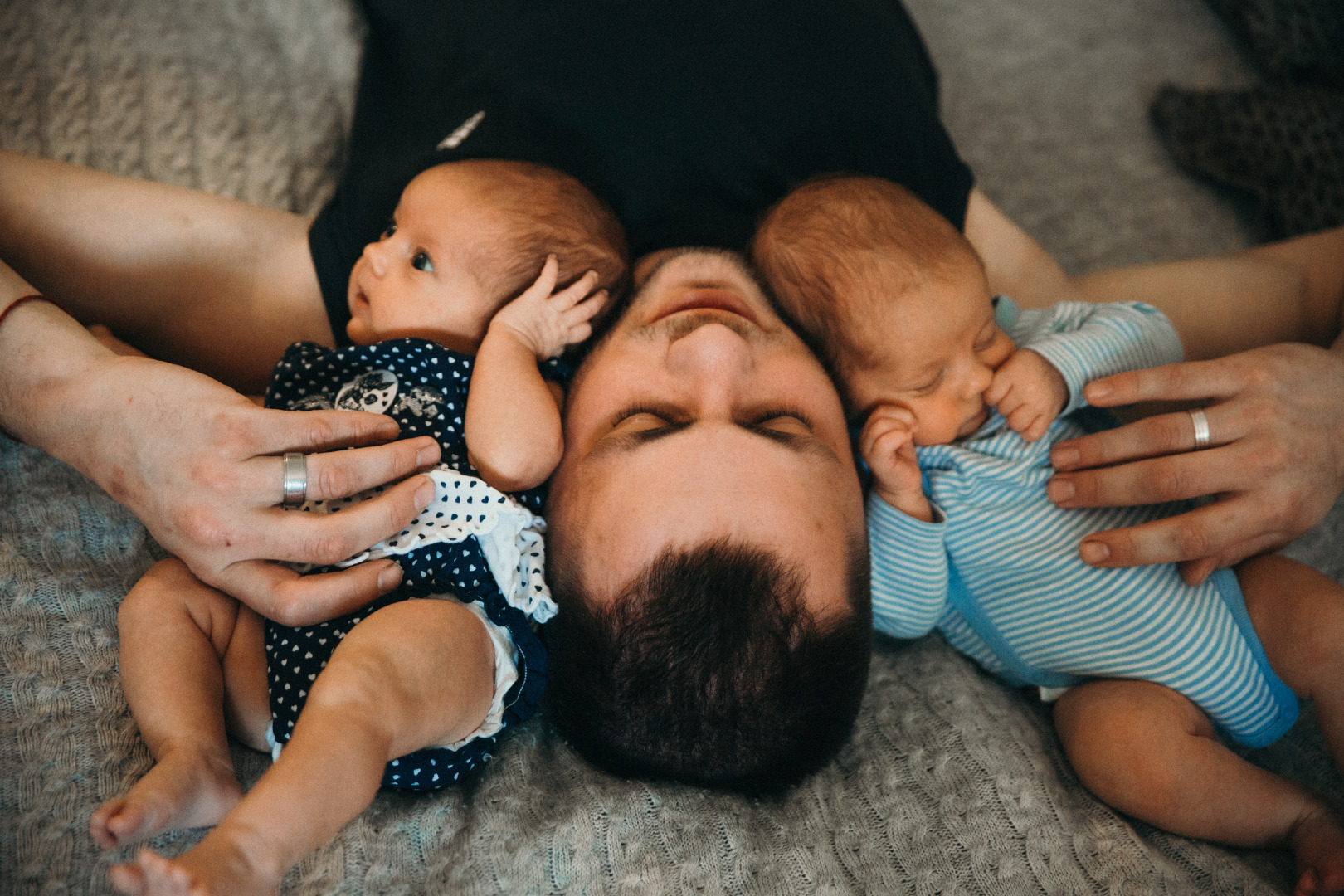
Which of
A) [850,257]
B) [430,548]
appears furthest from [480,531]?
[850,257]

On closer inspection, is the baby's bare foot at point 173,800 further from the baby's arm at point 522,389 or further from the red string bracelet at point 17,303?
the red string bracelet at point 17,303

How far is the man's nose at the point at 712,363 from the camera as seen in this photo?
3.33 ft

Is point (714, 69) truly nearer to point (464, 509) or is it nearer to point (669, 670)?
point (464, 509)

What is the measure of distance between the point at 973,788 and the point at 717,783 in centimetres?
32

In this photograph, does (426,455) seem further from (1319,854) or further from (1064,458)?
(1319,854)

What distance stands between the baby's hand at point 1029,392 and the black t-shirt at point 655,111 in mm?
421

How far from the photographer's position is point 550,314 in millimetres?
1143

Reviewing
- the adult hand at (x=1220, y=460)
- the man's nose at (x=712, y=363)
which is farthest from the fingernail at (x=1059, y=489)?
the man's nose at (x=712, y=363)

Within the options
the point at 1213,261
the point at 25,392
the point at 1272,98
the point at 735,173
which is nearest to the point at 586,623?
the point at 25,392

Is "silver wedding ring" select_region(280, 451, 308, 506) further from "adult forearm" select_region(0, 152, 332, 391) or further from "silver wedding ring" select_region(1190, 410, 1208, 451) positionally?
"silver wedding ring" select_region(1190, 410, 1208, 451)

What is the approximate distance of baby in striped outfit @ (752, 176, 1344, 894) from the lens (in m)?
1.05

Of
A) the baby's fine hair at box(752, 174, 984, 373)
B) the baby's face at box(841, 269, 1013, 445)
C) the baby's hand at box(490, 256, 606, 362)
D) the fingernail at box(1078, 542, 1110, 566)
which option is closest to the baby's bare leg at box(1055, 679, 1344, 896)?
the fingernail at box(1078, 542, 1110, 566)

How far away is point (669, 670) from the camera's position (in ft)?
2.97

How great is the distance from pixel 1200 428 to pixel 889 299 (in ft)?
1.47
